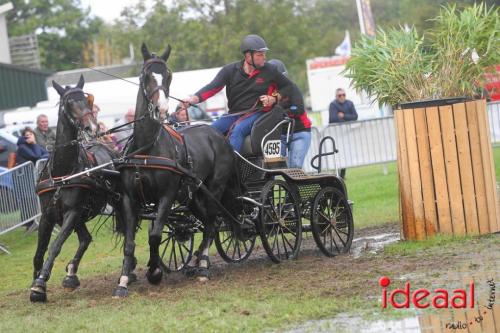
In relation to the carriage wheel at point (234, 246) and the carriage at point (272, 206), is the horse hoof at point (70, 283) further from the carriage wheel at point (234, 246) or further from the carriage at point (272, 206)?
the carriage wheel at point (234, 246)

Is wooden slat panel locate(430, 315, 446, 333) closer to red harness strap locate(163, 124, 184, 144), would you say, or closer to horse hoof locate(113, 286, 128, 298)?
horse hoof locate(113, 286, 128, 298)

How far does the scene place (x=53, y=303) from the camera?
9.50 m

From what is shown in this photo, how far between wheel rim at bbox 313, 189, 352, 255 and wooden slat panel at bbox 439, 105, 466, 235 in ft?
4.73

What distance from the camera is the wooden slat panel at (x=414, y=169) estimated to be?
429 inches

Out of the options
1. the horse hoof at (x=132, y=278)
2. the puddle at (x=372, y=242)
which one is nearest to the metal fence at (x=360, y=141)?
the puddle at (x=372, y=242)

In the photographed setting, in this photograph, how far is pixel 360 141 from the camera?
20547mm

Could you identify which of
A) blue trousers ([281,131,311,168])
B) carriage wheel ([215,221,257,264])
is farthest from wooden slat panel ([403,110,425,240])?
carriage wheel ([215,221,257,264])

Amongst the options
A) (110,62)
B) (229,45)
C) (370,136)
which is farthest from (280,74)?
(110,62)

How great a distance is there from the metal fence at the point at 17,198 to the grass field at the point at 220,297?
2541 millimetres

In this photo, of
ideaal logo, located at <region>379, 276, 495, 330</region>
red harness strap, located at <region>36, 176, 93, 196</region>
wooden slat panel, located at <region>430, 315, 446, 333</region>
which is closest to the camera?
wooden slat panel, located at <region>430, 315, 446, 333</region>

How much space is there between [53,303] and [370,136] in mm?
12137

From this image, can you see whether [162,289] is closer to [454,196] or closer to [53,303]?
[53,303]

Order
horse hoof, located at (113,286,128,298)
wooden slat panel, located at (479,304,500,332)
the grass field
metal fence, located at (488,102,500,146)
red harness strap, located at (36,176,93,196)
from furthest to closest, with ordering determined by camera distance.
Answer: metal fence, located at (488,102,500,146) < red harness strap, located at (36,176,93,196) < horse hoof, located at (113,286,128,298) < the grass field < wooden slat panel, located at (479,304,500,332)

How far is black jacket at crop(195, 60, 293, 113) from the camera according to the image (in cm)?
1133
